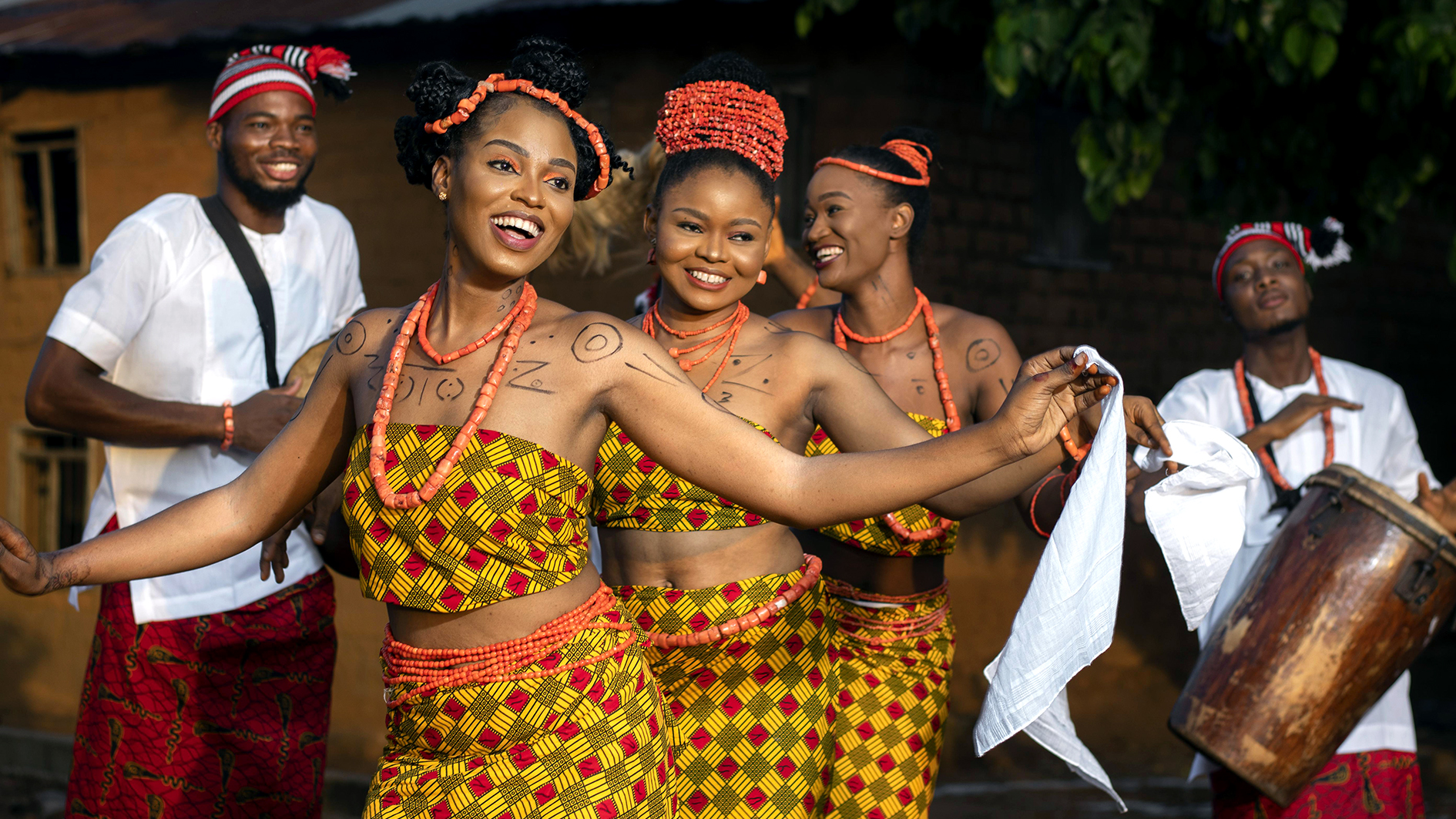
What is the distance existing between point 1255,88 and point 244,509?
4845 millimetres

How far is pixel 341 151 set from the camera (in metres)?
8.65

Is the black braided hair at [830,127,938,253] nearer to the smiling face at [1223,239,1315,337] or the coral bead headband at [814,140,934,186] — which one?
the coral bead headband at [814,140,934,186]

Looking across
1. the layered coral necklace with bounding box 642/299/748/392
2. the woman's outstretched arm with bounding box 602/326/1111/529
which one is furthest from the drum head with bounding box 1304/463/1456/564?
the woman's outstretched arm with bounding box 602/326/1111/529

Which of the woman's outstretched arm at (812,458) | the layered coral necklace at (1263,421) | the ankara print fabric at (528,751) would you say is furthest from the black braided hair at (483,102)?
the layered coral necklace at (1263,421)

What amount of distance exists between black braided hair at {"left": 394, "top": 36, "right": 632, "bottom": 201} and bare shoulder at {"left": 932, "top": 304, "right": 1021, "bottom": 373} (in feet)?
5.78

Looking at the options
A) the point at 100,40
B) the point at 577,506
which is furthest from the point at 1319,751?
the point at 100,40

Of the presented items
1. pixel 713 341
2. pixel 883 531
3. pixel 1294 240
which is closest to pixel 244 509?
pixel 713 341

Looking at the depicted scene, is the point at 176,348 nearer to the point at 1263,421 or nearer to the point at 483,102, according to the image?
the point at 483,102

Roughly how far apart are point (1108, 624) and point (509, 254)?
1345 millimetres

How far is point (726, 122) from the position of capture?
11.4ft

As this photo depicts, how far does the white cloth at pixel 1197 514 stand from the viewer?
2.69 metres

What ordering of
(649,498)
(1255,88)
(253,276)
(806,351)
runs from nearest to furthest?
(649,498)
(806,351)
(253,276)
(1255,88)

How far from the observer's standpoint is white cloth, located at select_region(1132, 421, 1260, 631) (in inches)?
106

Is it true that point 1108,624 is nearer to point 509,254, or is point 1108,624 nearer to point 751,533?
point 751,533
